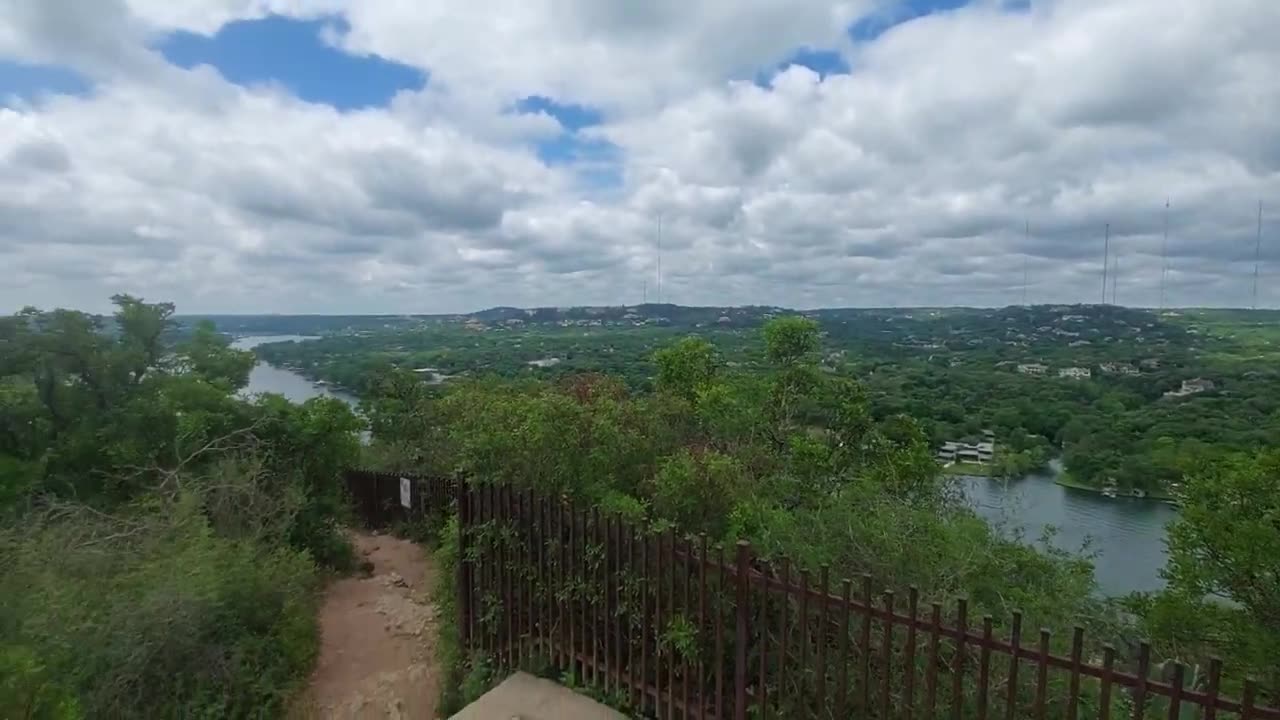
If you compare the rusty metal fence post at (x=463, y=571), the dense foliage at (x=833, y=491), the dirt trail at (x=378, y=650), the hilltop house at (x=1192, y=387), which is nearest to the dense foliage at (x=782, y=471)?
the dense foliage at (x=833, y=491)

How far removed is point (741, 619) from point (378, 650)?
16.5 ft

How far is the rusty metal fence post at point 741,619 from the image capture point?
3818 mm

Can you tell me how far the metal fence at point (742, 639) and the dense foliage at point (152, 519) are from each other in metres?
2.56

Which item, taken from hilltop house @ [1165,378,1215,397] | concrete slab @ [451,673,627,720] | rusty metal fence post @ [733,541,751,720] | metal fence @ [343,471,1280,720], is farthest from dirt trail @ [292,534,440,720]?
hilltop house @ [1165,378,1215,397]

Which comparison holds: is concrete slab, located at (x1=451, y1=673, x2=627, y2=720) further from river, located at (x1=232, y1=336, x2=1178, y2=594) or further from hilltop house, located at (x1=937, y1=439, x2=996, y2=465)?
hilltop house, located at (x1=937, y1=439, x2=996, y2=465)

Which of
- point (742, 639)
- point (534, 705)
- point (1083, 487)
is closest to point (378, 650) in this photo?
point (534, 705)

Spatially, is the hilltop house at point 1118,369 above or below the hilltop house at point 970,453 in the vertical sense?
below

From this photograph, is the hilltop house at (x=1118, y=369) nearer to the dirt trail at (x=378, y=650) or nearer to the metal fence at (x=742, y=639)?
the metal fence at (x=742, y=639)

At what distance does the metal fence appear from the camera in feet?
9.79

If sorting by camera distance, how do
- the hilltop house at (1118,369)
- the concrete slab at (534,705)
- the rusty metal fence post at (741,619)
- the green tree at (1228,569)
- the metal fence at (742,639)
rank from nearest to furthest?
the metal fence at (742,639), the rusty metal fence post at (741,619), the concrete slab at (534,705), the green tree at (1228,569), the hilltop house at (1118,369)

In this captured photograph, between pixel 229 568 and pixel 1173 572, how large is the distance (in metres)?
9.16

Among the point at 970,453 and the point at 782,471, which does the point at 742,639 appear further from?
the point at 970,453

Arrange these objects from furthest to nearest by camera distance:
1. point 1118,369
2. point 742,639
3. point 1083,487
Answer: point 1118,369, point 1083,487, point 742,639

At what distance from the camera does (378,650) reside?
23.6ft
